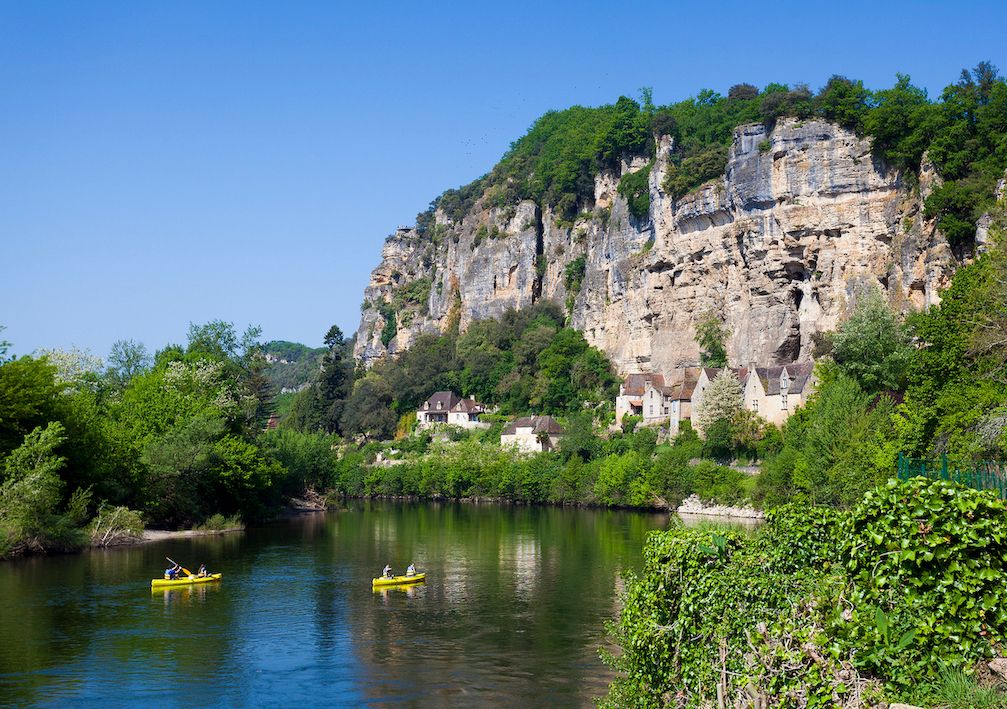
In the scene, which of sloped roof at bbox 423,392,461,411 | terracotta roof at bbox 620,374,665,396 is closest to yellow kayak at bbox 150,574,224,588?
terracotta roof at bbox 620,374,665,396

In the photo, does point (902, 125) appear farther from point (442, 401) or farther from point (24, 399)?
point (24, 399)

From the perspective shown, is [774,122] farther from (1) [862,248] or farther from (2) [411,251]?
(2) [411,251]

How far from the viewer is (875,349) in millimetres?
50594

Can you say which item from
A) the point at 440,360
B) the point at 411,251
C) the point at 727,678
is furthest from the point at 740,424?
the point at 411,251

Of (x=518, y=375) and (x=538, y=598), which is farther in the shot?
(x=518, y=375)

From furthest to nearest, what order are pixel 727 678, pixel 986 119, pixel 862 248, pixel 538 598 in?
pixel 862 248
pixel 986 119
pixel 538 598
pixel 727 678

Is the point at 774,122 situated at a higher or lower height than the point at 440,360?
higher

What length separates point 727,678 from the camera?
12.2m

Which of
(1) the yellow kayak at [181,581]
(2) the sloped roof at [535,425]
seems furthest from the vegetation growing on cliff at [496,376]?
(1) the yellow kayak at [181,581]

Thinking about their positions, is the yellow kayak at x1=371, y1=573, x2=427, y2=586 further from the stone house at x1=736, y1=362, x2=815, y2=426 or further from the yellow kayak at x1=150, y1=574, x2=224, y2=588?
the stone house at x1=736, y1=362, x2=815, y2=426

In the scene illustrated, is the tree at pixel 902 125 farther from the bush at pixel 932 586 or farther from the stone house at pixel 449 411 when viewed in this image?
the bush at pixel 932 586

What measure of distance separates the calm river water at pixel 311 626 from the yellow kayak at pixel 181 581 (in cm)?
40

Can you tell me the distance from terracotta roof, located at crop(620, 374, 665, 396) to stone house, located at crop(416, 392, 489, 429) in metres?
17.4

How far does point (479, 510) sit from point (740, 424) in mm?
18074
